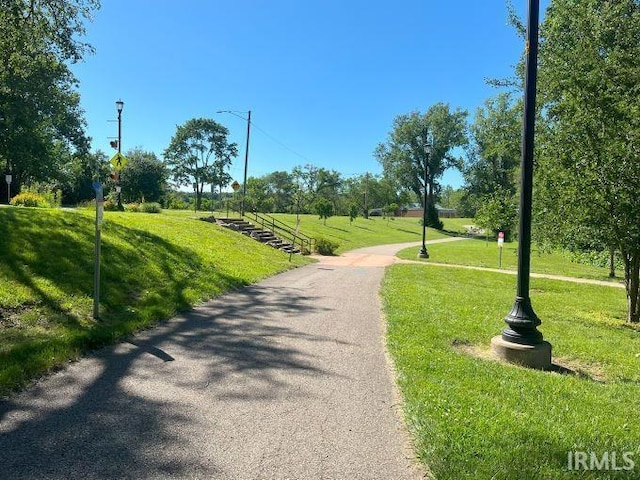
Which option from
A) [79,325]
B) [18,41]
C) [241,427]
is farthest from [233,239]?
[241,427]

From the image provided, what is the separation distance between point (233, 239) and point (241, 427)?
52.5ft

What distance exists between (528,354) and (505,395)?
1689 mm

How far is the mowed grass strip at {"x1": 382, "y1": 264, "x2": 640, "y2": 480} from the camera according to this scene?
332 centimetres

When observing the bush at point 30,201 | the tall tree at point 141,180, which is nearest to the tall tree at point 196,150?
the tall tree at point 141,180

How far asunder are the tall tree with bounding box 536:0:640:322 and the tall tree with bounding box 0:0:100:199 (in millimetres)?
12808

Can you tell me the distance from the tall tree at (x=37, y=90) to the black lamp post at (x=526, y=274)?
1189 centimetres

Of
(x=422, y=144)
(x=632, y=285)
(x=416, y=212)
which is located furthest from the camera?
(x=416, y=212)

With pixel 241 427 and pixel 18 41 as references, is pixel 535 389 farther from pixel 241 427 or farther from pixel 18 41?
pixel 18 41

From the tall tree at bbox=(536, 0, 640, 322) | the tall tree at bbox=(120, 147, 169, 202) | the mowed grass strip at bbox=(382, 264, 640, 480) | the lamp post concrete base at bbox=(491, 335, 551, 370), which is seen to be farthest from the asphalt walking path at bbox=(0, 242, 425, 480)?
the tall tree at bbox=(120, 147, 169, 202)

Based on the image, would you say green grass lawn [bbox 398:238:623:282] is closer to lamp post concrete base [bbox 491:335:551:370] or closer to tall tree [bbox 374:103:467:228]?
lamp post concrete base [bbox 491:335:551:370]

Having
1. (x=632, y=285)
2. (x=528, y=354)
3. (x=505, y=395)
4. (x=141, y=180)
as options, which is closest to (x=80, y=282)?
(x=505, y=395)

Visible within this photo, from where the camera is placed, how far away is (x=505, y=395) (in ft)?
15.3

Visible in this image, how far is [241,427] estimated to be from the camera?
3684 mm

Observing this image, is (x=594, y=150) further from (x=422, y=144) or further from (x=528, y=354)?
(x=422, y=144)
